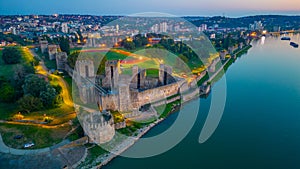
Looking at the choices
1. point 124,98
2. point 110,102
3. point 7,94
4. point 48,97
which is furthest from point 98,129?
point 7,94

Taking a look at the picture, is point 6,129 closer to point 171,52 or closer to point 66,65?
point 66,65

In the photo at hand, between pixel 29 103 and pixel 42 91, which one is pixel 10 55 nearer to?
pixel 42 91

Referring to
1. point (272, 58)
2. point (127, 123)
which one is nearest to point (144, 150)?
point (127, 123)

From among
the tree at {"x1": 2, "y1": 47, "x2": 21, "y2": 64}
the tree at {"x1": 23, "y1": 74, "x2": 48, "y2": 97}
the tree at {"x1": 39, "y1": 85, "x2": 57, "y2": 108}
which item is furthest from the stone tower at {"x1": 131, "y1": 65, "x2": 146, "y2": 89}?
the tree at {"x1": 2, "y1": 47, "x2": 21, "y2": 64}

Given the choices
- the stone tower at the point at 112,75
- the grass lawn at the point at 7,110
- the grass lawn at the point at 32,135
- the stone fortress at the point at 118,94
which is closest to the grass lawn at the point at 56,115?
the grass lawn at the point at 32,135

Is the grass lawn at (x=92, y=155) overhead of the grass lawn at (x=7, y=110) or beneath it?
beneath

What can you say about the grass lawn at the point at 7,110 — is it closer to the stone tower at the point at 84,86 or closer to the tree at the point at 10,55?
the stone tower at the point at 84,86

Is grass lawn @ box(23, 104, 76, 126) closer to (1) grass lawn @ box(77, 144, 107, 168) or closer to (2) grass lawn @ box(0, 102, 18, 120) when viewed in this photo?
(2) grass lawn @ box(0, 102, 18, 120)
